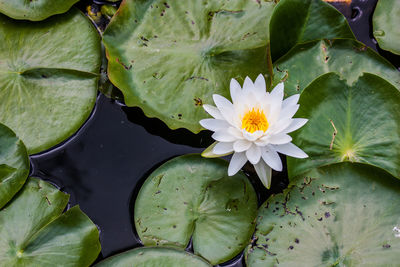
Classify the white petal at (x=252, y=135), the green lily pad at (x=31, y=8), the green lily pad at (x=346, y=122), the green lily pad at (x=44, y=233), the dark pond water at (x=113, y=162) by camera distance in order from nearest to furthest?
the white petal at (x=252, y=135)
the green lily pad at (x=44, y=233)
the green lily pad at (x=346, y=122)
the dark pond water at (x=113, y=162)
the green lily pad at (x=31, y=8)

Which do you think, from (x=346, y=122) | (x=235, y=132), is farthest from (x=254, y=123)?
(x=346, y=122)

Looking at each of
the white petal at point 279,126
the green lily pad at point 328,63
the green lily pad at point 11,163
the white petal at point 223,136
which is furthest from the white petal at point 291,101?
the green lily pad at point 11,163

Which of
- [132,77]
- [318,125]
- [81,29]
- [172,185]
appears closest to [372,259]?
[318,125]

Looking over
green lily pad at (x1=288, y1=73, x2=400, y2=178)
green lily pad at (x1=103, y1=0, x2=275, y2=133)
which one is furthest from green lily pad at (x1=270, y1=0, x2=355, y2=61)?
green lily pad at (x1=288, y1=73, x2=400, y2=178)

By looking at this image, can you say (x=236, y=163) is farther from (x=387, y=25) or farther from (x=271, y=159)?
(x=387, y=25)

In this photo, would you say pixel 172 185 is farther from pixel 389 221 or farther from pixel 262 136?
pixel 389 221

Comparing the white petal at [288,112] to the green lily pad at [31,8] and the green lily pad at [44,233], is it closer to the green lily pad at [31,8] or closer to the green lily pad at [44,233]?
the green lily pad at [44,233]
